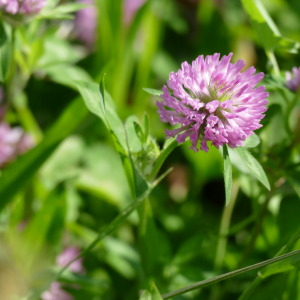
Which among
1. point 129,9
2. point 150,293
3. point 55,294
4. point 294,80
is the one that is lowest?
point 55,294

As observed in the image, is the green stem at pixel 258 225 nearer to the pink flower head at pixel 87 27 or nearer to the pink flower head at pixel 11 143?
the pink flower head at pixel 11 143

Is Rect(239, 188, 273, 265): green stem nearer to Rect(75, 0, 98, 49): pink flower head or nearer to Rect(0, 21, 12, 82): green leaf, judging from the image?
Rect(0, 21, 12, 82): green leaf

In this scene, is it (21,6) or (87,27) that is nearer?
(21,6)

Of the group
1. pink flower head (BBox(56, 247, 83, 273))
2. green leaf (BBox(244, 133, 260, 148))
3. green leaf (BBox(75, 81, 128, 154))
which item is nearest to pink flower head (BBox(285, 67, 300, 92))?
green leaf (BBox(244, 133, 260, 148))

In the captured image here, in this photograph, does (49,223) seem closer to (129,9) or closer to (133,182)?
(133,182)

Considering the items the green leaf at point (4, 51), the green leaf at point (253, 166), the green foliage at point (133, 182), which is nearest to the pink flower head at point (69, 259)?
the green foliage at point (133, 182)

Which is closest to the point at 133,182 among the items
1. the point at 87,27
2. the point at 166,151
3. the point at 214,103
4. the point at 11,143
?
the point at 166,151
